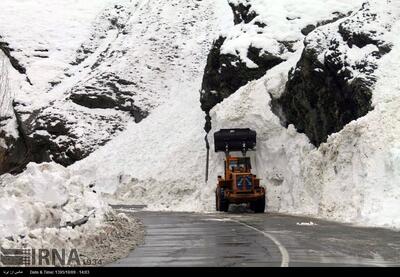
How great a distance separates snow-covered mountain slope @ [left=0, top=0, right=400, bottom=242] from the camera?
25.9 meters

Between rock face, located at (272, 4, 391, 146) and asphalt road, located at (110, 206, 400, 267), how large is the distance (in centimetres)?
1091

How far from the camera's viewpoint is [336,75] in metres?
30.7

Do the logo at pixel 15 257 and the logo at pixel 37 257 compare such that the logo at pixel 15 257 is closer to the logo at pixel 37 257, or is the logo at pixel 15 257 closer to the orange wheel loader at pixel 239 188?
the logo at pixel 37 257

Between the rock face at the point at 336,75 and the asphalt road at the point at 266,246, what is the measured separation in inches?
429

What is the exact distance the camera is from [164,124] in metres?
50.8

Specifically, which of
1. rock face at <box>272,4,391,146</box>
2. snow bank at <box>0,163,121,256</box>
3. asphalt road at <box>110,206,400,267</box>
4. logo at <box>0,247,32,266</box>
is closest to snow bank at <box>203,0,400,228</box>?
rock face at <box>272,4,391,146</box>

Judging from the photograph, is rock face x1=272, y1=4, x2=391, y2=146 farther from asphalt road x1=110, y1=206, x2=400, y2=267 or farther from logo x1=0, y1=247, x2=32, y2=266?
logo x1=0, y1=247, x2=32, y2=266

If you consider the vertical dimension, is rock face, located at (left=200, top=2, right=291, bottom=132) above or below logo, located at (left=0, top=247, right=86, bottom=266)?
above

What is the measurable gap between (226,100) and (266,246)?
92.2 feet

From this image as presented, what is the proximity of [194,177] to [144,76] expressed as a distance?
18261 mm

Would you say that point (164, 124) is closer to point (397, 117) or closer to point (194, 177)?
point (194, 177)

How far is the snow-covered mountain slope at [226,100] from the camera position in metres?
25.9

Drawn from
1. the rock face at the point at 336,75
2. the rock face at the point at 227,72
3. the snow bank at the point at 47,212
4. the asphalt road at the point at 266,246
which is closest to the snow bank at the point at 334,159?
the rock face at the point at 336,75
